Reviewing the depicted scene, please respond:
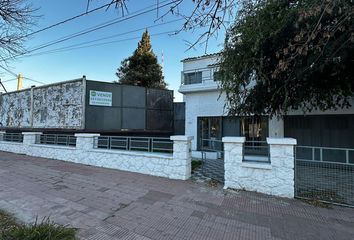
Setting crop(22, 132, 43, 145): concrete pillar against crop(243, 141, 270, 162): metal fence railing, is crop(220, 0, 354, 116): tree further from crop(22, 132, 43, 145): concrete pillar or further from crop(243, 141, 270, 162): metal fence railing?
crop(22, 132, 43, 145): concrete pillar

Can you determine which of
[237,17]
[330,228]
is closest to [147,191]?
[330,228]

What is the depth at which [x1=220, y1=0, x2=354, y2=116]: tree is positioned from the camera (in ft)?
20.1

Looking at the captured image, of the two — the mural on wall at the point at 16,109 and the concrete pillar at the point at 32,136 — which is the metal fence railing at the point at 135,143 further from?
the mural on wall at the point at 16,109

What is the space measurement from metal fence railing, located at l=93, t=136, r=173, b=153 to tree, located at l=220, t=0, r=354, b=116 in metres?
2.94

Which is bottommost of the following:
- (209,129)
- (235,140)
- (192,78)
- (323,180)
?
(323,180)

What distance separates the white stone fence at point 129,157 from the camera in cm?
781

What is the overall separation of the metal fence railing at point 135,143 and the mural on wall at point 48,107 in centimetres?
385

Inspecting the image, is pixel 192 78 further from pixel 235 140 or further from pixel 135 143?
pixel 235 140

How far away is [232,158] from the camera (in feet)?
22.8

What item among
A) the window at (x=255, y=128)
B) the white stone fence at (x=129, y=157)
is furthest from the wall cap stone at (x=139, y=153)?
the window at (x=255, y=128)

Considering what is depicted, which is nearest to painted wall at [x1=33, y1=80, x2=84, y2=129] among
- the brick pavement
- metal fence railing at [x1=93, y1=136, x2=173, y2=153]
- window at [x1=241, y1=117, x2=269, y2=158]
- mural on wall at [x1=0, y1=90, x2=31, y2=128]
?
mural on wall at [x1=0, y1=90, x2=31, y2=128]

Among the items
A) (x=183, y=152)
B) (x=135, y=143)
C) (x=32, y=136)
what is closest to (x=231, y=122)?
(x=135, y=143)

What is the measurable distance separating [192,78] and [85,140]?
7.44 m

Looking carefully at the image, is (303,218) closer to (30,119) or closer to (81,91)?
(81,91)
